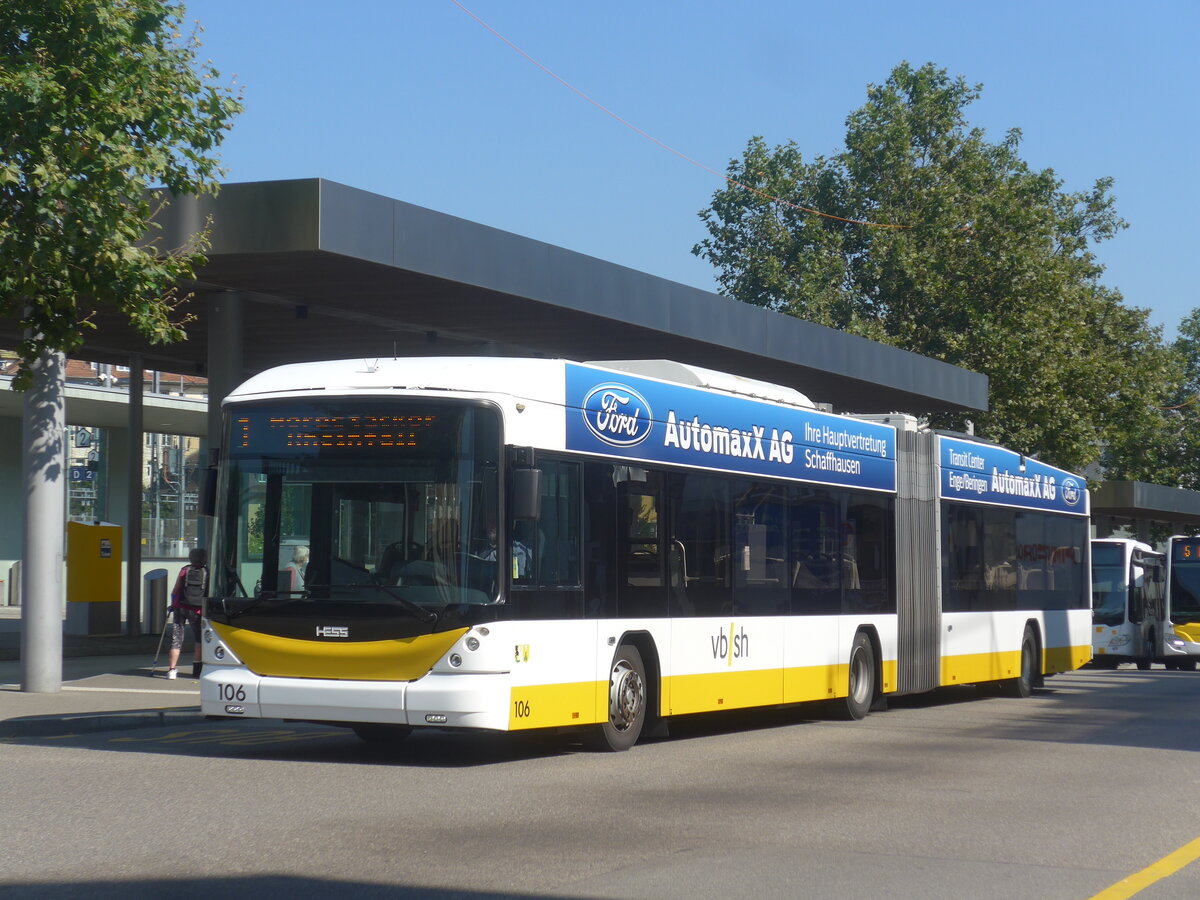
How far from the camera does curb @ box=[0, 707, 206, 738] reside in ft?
46.9

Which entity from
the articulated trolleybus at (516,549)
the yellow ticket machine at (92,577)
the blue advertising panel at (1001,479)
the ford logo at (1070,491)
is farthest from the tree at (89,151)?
the ford logo at (1070,491)

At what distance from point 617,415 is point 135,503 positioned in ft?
56.8

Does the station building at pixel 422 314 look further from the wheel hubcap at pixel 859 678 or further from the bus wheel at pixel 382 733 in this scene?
Answer: the wheel hubcap at pixel 859 678

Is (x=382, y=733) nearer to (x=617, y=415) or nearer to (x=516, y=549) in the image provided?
(x=516, y=549)

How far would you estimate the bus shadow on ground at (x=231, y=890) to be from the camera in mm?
6875

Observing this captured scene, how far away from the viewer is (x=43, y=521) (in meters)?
17.3

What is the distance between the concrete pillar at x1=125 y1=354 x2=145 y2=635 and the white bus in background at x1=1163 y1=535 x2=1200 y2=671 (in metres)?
22.5

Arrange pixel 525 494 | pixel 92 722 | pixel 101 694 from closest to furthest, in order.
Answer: pixel 525 494, pixel 92 722, pixel 101 694

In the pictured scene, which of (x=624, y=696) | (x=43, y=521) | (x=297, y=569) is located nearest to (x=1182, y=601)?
(x=624, y=696)

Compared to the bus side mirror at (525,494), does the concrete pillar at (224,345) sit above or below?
above

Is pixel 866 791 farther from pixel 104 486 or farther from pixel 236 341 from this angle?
pixel 104 486

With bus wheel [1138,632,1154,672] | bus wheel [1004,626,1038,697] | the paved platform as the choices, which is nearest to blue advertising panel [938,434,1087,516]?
bus wheel [1004,626,1038,697]

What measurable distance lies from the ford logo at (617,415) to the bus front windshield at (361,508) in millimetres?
1376

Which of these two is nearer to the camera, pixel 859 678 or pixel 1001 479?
pixel 859 678
